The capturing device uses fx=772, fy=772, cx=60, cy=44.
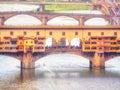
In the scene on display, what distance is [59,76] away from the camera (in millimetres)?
60781

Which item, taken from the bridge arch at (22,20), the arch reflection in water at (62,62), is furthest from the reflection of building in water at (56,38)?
the bridge arch at (22,20)

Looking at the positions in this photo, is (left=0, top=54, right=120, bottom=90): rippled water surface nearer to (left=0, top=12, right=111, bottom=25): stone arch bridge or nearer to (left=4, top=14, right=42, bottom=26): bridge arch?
(left=0, top=12, right=111, bottom=25): stone arch bridge

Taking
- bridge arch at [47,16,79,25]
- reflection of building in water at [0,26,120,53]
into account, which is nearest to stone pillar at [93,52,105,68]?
reflection of building in water at [0,26,120,53]

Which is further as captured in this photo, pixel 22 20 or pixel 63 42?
pixel 22 20

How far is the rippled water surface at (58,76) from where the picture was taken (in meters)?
55.6

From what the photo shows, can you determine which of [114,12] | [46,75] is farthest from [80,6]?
[46,75]

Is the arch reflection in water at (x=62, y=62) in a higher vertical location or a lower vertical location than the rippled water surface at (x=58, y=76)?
higher

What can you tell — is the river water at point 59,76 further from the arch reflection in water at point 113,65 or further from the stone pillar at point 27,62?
the stone pillar at point 27,62

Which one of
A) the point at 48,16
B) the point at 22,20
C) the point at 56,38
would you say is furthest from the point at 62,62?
the point at 22,20

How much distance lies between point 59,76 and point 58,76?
0.08m

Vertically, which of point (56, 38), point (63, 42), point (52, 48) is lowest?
point (52, 48)

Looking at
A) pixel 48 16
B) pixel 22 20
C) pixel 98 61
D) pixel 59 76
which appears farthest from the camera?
pixel 22 20

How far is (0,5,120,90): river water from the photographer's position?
55.6 meters

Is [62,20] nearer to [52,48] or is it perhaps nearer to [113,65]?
[113,65]
